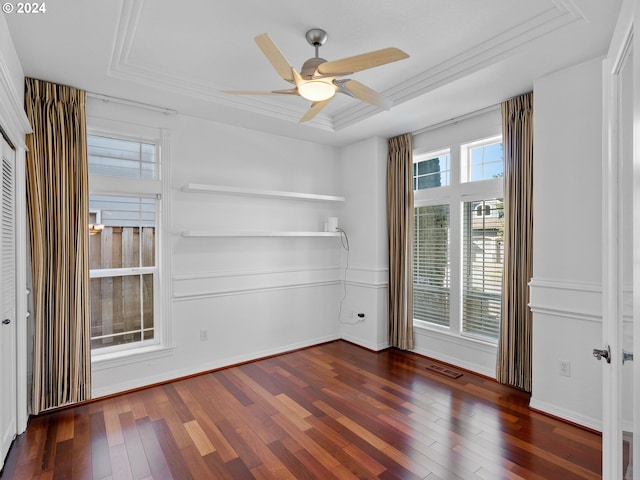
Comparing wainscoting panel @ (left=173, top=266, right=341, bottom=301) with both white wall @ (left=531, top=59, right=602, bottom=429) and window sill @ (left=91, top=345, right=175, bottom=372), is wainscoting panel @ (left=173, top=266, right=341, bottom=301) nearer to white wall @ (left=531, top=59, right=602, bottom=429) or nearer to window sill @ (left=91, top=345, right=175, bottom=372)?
window sill @ (left=91, top=345, right=175, bottom=372)

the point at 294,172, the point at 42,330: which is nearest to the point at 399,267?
the point at 294,172

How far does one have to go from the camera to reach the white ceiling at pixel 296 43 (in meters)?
2.13

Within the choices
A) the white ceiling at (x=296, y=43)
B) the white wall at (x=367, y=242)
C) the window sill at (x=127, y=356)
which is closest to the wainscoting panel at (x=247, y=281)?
the white wall at (x=367, y=242)

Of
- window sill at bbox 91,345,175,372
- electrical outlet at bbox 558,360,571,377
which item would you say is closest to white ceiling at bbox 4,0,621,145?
electrical outlet at bbox 558,360,571,377

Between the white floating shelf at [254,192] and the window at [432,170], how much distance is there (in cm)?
98

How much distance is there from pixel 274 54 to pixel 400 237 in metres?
2.76

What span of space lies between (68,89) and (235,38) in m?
1.51

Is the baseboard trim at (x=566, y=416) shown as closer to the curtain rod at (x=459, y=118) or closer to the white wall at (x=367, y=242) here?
the white wall at (x=367, y=242)

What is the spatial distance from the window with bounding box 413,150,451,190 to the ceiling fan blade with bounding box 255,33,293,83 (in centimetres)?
235

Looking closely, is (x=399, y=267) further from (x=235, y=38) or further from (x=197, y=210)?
(x=235, y=38)

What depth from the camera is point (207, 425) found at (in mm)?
2646

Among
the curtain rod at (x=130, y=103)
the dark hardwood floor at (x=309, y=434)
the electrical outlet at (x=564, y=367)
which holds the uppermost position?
the curtain rod at (x=130, y=103)

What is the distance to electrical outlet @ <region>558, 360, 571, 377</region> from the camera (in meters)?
2.66

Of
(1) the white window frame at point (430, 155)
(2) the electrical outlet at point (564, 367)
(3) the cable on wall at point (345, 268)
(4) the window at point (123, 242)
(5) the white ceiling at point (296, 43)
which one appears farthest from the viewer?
(3) the cable on wall at point (345, 268)
